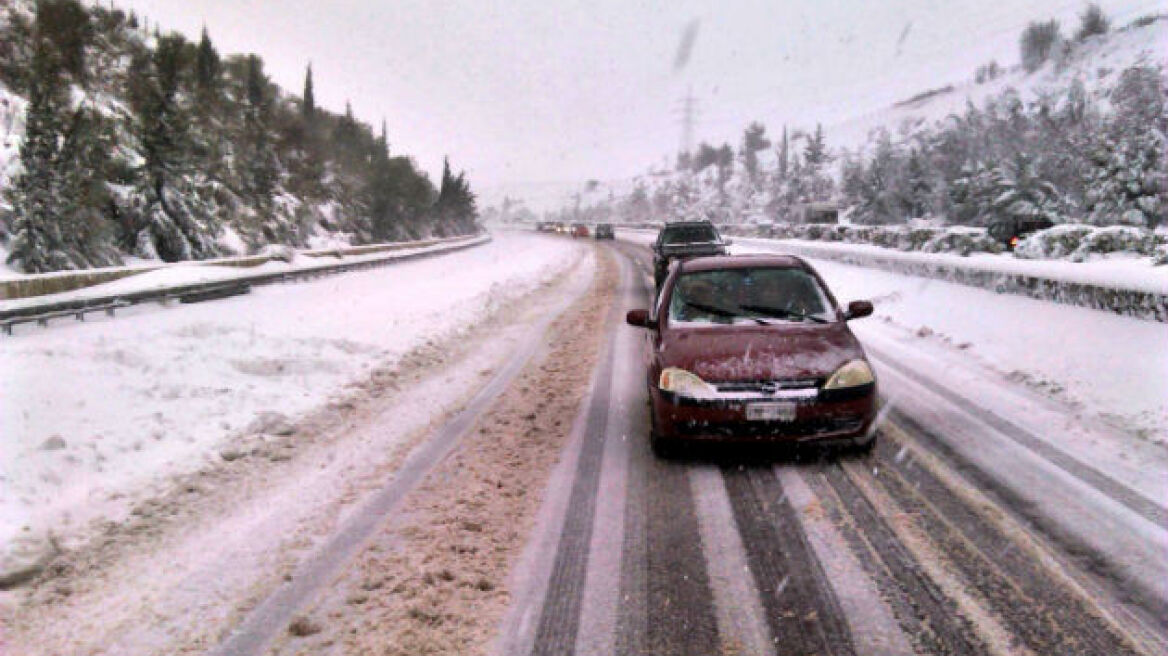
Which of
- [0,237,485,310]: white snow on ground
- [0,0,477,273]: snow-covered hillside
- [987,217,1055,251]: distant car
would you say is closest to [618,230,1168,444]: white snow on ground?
[0,237,485,310]: white snow on ground

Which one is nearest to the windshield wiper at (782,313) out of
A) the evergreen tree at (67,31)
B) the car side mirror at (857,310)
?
the car side mirror at (857,310)

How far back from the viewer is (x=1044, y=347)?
9.07 meters

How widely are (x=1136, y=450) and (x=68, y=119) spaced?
48.9m

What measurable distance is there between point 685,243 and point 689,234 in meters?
0.36

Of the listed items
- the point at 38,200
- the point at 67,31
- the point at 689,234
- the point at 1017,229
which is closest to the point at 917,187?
the point at 1017,229

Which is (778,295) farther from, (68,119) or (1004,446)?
(68,119)

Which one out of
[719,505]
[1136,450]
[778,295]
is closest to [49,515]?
[719,505]

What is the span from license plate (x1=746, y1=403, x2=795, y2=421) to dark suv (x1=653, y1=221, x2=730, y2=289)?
468 inches

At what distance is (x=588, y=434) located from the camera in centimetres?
659

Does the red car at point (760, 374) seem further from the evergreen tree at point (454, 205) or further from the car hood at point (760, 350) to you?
the evergreen tree at point (454, 205)

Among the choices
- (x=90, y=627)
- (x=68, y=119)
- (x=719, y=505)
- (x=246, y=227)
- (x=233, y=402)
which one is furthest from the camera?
(x=246, y=227)

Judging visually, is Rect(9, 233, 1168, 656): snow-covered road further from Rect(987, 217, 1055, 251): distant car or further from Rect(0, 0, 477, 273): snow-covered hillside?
Rect(0, 0, 477, 273): snow-covered hillside

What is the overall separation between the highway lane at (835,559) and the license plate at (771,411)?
0.46 metres

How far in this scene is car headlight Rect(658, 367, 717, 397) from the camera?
5.35 meters
